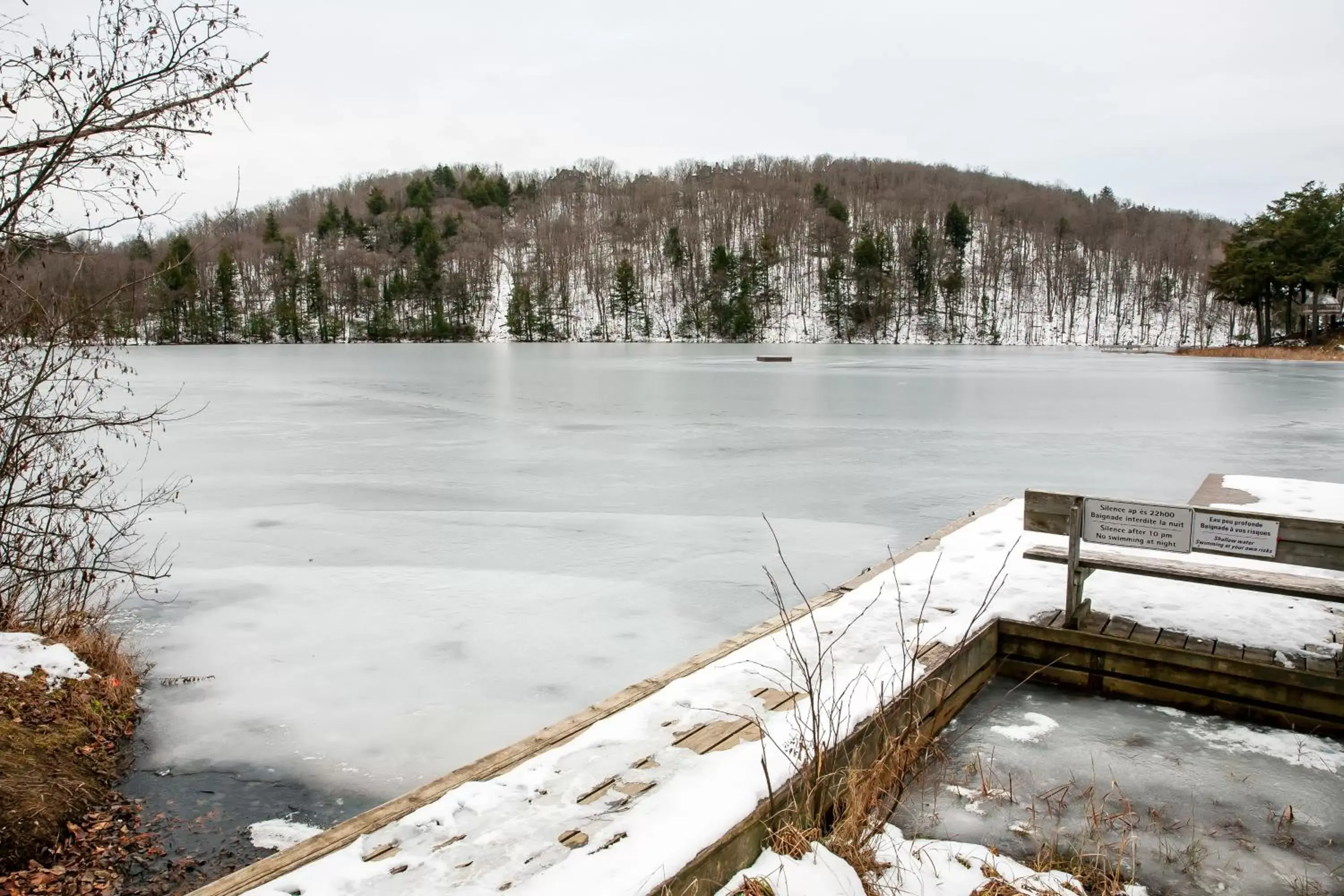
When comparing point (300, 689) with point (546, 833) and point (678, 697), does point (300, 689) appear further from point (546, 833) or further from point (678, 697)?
point (546, 833)

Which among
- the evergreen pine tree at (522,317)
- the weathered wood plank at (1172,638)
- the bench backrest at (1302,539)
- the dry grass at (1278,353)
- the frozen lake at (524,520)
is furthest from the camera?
the evergreen pine tree at (522,317)

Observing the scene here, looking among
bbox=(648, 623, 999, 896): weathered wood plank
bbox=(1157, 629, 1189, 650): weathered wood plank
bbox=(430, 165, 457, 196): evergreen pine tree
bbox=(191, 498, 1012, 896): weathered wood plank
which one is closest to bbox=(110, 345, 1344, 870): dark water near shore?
bbox=(191, 498, 1012, 896): weathered wood plank

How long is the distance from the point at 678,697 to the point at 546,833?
105 cm

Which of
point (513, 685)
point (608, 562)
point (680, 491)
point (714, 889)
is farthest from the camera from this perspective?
point (680, 491)

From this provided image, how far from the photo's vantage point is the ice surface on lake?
2.85m

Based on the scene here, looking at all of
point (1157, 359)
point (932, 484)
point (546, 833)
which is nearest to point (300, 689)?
point (546, 833)

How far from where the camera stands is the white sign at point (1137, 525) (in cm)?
398

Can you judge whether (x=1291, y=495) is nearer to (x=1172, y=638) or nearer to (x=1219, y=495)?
(x=1219, y=495)

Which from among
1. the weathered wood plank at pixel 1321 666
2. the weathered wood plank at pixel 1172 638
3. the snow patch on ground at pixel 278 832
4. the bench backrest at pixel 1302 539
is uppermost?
the bench backrest at pixel 1302 539

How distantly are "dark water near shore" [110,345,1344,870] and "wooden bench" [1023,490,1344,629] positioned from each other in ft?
6.21

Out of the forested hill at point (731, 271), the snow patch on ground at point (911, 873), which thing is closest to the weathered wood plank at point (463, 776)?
the snow patch on ground at point (911, 873)

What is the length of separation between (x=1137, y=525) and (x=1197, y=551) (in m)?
0.28

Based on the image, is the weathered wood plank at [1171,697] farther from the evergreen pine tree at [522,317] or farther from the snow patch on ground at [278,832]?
the evergreen pine tree at [522,317]

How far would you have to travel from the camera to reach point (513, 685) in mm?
4562
